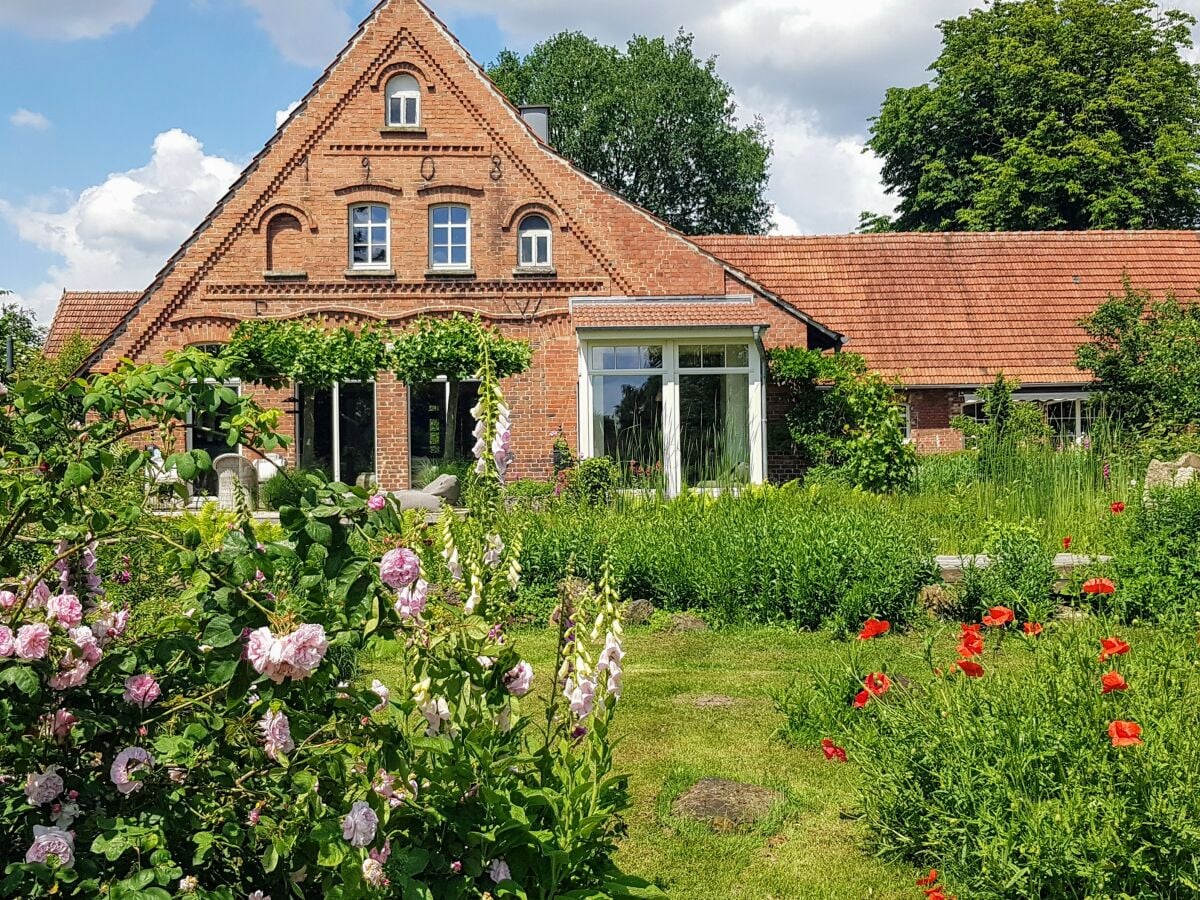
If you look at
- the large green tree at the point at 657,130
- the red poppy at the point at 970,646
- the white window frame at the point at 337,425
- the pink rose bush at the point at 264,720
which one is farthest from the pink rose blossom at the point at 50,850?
the large green tree at the point at 657,130

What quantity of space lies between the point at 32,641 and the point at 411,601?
33.2 inches

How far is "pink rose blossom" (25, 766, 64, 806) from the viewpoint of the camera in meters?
2.56

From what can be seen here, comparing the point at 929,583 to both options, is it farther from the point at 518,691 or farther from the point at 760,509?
the point at 518,691

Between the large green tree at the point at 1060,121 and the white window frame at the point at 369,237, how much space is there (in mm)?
17464

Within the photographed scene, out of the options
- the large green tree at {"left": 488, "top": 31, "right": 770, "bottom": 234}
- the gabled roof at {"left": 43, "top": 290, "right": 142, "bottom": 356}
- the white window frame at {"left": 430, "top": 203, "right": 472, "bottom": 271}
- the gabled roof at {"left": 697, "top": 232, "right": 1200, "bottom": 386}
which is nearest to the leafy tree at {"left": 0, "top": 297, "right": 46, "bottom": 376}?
the gabled roof at {"left": 43, "top": 290, "right": 142, "bottom": 356}

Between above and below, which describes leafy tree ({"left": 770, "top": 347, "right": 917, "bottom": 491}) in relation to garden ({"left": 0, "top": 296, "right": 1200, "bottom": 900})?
above

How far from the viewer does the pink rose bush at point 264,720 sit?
8.15 feet

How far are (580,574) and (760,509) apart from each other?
1783 mm

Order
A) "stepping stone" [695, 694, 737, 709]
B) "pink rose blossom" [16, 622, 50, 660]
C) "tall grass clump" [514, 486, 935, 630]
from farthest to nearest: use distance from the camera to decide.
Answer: "tall grass clump" [514, 486, 935, 630] < "stepping stone" [695, 694, 737, 709] < "pink rose blossom" [16, 622, 50, 660]

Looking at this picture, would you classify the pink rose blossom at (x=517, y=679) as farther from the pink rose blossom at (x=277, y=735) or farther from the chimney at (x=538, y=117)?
the chimney at (x=538, y=117)

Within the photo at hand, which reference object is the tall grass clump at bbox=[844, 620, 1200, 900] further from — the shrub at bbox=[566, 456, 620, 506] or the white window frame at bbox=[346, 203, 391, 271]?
the white window frame at bbox=[346, 203, 391, 271]

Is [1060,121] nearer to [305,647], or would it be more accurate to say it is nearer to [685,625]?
[685,625]

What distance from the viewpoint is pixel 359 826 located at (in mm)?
2475

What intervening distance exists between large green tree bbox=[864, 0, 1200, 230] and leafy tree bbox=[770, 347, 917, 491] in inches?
586
